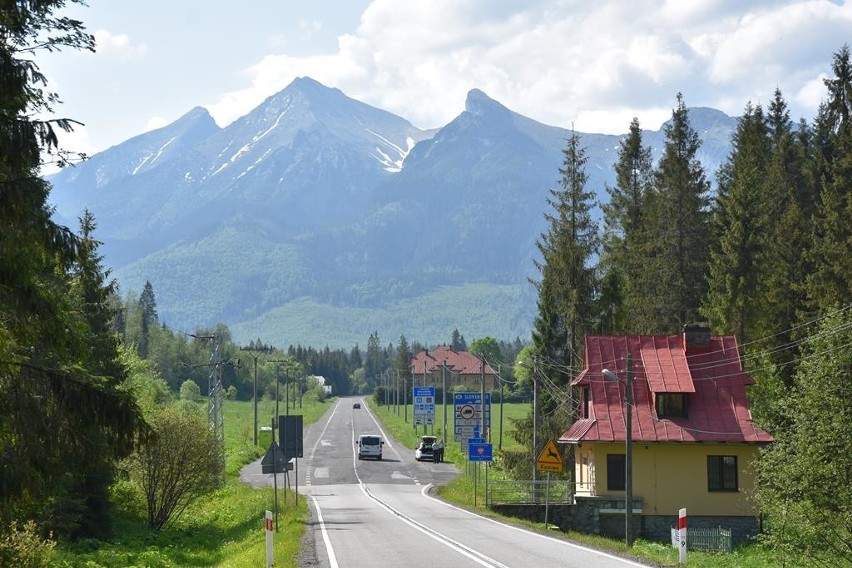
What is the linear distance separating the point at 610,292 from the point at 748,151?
1273 centimetres

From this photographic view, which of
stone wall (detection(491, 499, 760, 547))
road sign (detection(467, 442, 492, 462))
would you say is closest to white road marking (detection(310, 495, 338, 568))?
road sign (detection(467, 442, 492, 462))

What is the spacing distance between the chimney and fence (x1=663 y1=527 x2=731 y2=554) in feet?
27.9

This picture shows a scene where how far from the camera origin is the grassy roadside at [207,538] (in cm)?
2830

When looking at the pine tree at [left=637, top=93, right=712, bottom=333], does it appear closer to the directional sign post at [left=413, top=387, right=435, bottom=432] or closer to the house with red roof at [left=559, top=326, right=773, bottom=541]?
the house with red roof at [left=559, top=326, right=773, bottom=541]

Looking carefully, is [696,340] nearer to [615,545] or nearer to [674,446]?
[674,446]

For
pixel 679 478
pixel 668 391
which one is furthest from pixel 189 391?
pixel 679 478

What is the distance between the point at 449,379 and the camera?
196625mm

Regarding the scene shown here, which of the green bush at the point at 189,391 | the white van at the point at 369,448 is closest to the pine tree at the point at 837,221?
A: the white van at the point at 369,448

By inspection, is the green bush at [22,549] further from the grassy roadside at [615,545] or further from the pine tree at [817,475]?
the pine tree at [817,475]

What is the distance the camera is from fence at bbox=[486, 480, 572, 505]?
4456 cm

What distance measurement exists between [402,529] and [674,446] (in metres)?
15.0

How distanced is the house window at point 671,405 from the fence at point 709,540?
5291mm

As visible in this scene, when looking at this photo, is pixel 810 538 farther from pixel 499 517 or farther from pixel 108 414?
pixel 108 414

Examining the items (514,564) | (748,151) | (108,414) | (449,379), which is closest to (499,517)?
(514,564)
